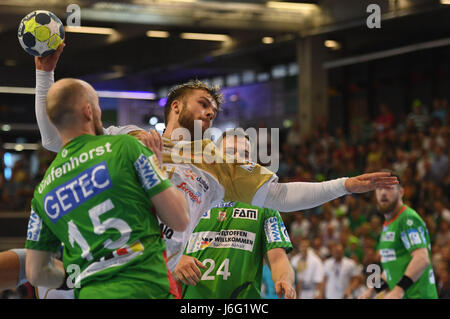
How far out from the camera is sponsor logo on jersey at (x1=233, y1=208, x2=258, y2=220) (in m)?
5.37

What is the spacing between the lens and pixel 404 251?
761cm

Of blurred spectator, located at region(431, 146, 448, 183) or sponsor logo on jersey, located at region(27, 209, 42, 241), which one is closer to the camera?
sponsor logo on jersey, located at region(27, 209, 42, 241)

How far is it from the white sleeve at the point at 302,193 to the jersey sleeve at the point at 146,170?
1.06 metres

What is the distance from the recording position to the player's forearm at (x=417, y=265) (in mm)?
7238

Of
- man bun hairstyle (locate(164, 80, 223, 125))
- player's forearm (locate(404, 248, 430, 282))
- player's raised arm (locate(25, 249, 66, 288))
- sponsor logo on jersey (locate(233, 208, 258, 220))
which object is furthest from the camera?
player's forearm (locate(404, 248, 430, 282))

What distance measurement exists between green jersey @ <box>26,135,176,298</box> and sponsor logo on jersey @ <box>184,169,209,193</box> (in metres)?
0.78

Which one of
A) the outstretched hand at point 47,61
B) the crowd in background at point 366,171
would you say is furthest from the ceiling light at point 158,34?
the outstretched hand at point 47,61

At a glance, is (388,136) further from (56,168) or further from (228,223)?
(56,168)

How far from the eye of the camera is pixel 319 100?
803 inches

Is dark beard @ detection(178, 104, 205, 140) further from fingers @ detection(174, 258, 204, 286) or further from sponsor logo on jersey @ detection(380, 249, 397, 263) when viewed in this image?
sponsor logo on jersey @ detection(380, 249, 397, 263)

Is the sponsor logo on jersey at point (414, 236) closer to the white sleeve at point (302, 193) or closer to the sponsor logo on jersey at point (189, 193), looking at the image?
the white sleeve at point (302, 193)

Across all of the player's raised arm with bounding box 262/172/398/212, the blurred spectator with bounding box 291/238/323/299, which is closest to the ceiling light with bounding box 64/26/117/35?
the blurred spectator with bounding box 291/238/323/299
